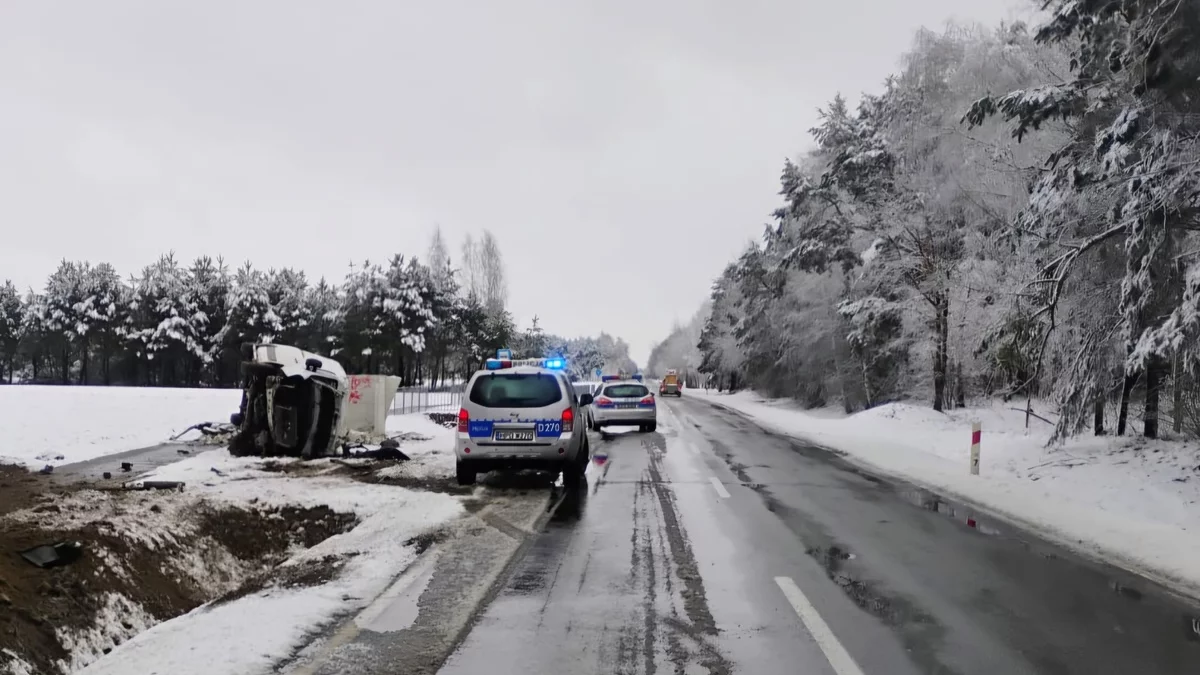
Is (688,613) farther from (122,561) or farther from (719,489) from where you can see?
(719,489)

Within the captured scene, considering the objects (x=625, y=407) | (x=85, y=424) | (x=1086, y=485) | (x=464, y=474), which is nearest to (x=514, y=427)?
(x=464, y=474)

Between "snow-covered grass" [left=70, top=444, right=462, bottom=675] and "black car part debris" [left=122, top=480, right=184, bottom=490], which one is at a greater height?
"black car part debris" [left=122, top=480, right=184, bottom=490]

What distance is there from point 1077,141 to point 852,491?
7.02 m

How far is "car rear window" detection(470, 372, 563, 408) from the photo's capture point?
12117 millimetres

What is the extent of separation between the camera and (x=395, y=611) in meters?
5.59

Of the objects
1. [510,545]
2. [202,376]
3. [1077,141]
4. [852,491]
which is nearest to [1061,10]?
Result: [1077,141]

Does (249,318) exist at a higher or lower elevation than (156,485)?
higher

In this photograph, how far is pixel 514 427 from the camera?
1193 cm

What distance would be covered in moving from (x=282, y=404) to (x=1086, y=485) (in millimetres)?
13545

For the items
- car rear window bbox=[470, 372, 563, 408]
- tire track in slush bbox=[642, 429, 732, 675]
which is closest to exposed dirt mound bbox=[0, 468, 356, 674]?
tire track in slush bbox=[642, 429, 732, 675]

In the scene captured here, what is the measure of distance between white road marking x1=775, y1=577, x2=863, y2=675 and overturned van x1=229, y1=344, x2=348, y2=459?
10.2 meters

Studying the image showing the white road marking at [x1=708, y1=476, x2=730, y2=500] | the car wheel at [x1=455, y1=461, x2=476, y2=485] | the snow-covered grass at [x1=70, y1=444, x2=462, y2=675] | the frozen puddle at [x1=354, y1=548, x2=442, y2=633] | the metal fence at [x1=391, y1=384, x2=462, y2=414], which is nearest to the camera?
the snow-covered grass at [x1=70, y1=444, x2=462, y2=675]

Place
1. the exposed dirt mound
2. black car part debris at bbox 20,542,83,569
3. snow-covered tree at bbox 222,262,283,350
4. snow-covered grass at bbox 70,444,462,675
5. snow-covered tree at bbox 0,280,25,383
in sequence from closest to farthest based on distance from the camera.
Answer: snow-covered grass at bbox 70,444,462,675 → the exposed dirt mound → black car part debris at bbox 20,542,83,569 → snow-covered tree at bbox 222,262,283,350 → snow-covered tree at bbox 0,280,25,383

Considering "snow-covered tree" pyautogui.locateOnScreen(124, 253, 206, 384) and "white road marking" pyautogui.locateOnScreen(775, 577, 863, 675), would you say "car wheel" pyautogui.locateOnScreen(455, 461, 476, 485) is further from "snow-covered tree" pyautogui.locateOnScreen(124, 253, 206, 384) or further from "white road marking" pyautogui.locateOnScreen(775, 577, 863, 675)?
"snow-covered tree" pyautogui.locateOnScreen(124, 253, 206, 384)
